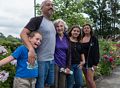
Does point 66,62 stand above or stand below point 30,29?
below

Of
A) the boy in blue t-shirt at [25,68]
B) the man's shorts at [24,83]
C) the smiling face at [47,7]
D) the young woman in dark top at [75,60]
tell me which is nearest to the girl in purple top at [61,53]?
the young woman in dark top at [75,60]

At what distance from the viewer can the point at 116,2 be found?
72.9m

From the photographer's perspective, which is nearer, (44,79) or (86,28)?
(44,79)

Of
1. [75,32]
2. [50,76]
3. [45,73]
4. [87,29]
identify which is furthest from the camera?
[87,29]

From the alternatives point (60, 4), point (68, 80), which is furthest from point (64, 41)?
point (60, 4)

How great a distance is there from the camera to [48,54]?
6.15 m

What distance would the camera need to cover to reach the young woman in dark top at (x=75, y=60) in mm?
7449

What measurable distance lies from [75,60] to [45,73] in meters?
1.46

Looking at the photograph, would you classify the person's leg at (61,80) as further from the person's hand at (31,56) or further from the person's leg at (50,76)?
the person's hand at (31,56)

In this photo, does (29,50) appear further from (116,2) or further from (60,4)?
(116,2)

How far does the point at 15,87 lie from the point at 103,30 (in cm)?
6735

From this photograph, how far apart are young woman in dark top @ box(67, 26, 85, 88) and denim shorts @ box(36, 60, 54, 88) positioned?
1134 mm

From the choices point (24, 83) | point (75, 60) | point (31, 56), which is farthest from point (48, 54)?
point (75, 60)

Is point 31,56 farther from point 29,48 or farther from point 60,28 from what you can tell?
point 60,28
